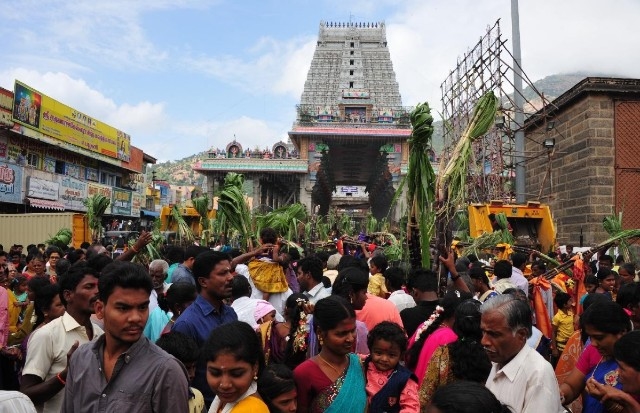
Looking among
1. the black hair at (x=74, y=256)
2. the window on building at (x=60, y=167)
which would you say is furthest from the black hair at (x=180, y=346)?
the window on building at (x=60, y=167)

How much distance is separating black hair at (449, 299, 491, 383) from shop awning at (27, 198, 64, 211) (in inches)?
945

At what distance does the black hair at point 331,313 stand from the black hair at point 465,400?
3.26ft

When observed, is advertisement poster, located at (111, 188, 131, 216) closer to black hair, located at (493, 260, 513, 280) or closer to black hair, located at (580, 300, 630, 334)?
black hair, located at (493, 260, 513, 280)

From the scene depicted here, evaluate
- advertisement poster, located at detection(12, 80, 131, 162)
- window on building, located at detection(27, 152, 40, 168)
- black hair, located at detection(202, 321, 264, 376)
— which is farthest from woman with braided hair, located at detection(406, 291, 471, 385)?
window on building, located at detection(27, 152, 40, 168)

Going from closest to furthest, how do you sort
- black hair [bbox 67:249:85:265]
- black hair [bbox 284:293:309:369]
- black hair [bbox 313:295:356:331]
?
black hair [bbox 313:295:356:331] < black hair [bbox 284:293:309:369] < black hair [bbox 67:249:85:265]

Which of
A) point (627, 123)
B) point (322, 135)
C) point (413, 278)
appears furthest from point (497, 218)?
point (322, 135)

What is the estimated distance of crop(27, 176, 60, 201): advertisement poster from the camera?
23405 millimetres

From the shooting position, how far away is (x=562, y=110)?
1791 centimetres

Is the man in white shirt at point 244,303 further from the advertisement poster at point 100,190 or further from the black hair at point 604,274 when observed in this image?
the advertisement poster at point 100,190

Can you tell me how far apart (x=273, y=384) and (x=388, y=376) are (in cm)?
62

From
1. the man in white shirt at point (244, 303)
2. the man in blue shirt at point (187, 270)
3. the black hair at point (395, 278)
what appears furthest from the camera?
the man in blue shirt at point (187, 270)

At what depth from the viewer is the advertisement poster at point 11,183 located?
2155 centimetres

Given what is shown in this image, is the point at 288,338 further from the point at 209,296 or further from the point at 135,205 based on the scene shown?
the point at 135,205

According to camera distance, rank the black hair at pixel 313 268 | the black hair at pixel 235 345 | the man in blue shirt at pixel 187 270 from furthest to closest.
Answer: the man in blue shirt at pixel 187 270
the black hair at pixel 313 268
the black hair at pixel 235 345
